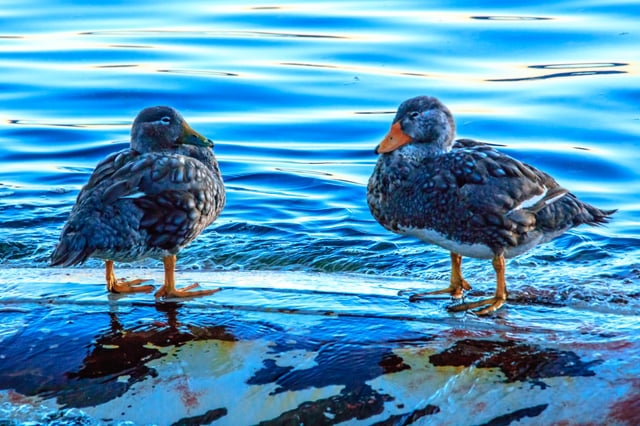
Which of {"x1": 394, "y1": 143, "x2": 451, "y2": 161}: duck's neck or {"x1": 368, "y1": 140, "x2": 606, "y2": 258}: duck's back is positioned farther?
{"x1": 394, "y1": 143, "x2": 451, "y2": 161}: duck's neck

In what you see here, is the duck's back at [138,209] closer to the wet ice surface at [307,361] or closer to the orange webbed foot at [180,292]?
the orange webbed foot at [180,292]

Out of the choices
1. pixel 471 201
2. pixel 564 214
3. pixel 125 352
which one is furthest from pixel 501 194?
pixel 125 352

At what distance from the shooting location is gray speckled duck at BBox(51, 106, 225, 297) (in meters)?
5.62

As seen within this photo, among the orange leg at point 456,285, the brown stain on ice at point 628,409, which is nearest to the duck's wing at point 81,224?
the orange leg at point 456,285

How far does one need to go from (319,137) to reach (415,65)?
2561mm

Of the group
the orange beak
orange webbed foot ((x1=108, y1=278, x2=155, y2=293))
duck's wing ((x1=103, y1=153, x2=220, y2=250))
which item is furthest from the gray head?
the orange beak

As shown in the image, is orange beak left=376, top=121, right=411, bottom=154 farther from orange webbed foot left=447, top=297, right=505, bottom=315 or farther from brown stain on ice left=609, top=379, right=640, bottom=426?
brown stain on ice left=609, top=379, right=640, bottom=426

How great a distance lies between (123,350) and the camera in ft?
15.3

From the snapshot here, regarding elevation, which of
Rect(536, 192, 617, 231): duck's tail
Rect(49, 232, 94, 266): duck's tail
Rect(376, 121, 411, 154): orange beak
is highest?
Rect(376, 121, 411, 154): orange beak

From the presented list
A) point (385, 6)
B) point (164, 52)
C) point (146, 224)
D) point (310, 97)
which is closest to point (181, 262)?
point (146, 224)

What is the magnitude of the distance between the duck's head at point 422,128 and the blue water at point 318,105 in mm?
1116

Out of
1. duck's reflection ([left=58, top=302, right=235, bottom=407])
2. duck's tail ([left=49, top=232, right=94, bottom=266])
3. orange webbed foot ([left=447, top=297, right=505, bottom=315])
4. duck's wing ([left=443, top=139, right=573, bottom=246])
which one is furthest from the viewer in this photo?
duck's wing ([left=443, top=139, right=573, bottom=246])

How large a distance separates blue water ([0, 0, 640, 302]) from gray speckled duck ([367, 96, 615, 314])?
60 cm

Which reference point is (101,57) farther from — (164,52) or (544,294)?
(544,294)
